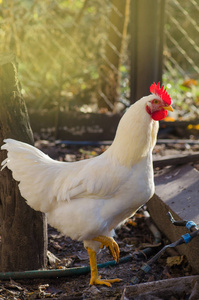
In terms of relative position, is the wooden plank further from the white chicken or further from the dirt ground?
the white chicken

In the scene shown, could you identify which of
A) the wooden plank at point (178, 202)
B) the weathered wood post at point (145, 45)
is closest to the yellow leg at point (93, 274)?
the wooden plank at point (178, 202)

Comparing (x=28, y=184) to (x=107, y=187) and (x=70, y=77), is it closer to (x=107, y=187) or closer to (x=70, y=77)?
(x=107, y=187)

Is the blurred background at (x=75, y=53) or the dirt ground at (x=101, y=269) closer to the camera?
the dirt ground at (x=101, y=269)

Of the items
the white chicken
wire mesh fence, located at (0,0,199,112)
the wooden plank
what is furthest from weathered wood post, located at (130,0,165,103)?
the white chicken

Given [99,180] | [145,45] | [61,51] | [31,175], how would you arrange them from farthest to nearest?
[61,51]
[145,45]
[31,175]
[99,180]

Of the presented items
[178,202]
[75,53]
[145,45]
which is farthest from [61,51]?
[178,202]

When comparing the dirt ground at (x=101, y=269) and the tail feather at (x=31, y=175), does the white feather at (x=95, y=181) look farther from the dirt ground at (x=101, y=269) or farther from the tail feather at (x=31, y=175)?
the dirt ground at (x=101, y=269)

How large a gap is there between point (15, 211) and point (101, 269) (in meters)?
0.90

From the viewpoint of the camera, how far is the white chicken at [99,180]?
2.89 metres

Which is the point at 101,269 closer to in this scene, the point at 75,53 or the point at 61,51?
the point at 61,51

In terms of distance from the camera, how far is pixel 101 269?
11.7 feet

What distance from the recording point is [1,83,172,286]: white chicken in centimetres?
289

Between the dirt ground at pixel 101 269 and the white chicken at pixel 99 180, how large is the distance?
200mm

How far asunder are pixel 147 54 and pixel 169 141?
1317 mm
